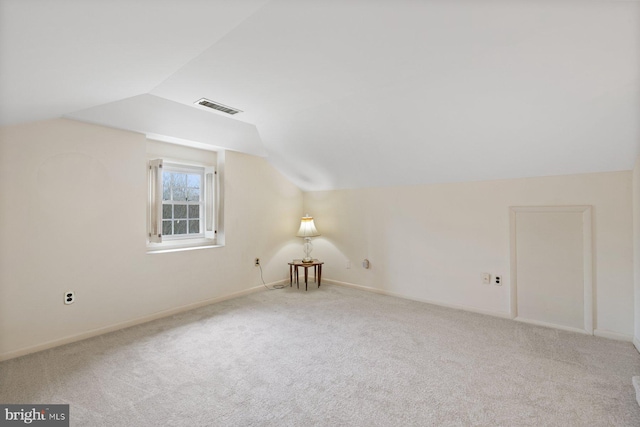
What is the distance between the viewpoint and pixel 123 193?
10.4ft

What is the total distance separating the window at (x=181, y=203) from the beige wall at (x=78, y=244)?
0.16 m

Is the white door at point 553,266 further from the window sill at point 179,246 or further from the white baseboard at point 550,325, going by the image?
the window sill at point 179,246

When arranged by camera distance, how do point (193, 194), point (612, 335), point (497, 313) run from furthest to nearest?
1. point (193, 194)
2. point (497, 313)
3. point (612, 335)

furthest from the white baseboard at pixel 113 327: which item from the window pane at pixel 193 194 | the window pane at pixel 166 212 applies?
the window pane at pixel 193 194

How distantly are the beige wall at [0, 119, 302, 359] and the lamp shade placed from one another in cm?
155

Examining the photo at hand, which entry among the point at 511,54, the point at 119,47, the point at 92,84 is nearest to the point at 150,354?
the point at 92,84

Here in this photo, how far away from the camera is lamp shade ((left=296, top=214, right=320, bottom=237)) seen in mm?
4902

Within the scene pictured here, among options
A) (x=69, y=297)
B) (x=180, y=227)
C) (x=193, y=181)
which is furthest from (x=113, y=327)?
(x=193, y=181)

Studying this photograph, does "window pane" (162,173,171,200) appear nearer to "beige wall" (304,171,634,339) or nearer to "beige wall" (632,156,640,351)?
"beige wall" (304,171,634,339)

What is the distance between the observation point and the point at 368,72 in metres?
2.25

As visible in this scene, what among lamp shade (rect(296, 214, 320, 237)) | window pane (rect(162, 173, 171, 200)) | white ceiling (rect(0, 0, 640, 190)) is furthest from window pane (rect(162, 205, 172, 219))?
lamp shade (rect(296, 214, 320, 237))

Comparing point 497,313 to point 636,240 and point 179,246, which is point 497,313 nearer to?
point 636,240

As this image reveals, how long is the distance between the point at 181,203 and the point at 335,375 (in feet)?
9.96

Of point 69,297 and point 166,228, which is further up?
point 166,228
